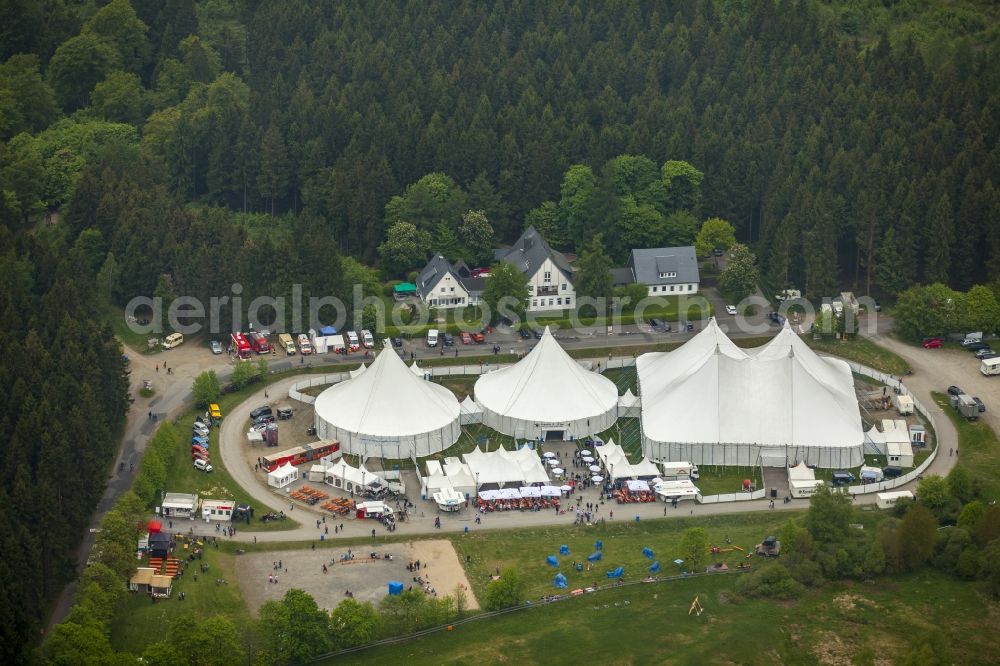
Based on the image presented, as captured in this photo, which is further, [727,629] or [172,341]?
[172,341]

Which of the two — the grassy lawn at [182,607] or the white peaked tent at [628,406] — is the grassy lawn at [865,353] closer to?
the white peaked tent at [628,406]

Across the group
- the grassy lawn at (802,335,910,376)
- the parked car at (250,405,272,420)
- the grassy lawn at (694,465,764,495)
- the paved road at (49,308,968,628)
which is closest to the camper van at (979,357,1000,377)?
the paved road at (49,308,968,628)

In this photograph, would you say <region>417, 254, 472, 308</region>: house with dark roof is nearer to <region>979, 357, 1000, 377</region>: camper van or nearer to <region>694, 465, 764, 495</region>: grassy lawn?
<region>694, 465, 764, 495</region>: grassy lawn

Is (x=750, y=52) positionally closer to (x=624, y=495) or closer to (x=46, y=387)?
(x=624, y=495)

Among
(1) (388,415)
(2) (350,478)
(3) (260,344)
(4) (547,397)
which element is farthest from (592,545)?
(3) (260,344)

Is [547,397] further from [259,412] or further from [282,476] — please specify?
[259,412]

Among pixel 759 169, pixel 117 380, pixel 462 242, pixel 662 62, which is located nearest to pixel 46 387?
pixel 117 380
